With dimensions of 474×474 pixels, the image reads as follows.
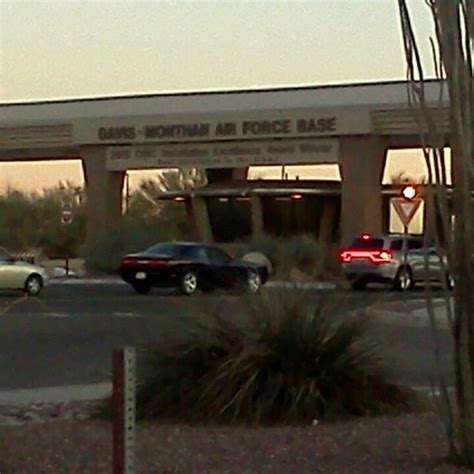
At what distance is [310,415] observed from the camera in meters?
11.8

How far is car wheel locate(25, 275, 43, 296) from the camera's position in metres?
38.5

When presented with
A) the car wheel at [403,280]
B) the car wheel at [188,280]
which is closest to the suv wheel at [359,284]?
the car wheel at [403,280]

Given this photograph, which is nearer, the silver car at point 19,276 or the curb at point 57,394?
the curb at point 57,394

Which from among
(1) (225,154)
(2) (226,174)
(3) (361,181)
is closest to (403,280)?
(3) (361,181)

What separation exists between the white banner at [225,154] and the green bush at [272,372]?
141 feet

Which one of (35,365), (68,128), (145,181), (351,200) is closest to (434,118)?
(35,365)

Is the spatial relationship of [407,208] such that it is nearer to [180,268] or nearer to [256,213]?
[180,268]

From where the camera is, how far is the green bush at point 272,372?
11.8 m

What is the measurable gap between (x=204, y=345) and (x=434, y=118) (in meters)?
3.88

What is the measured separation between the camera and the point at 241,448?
1031 centimetres

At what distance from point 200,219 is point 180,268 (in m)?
21.8

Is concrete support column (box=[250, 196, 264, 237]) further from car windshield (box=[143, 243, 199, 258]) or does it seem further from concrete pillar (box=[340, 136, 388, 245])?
car windshield (box=[143, 243, 199, 258])

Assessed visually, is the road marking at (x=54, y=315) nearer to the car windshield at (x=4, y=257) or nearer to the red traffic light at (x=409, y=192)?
the red traffic light at (x=409, y=192)

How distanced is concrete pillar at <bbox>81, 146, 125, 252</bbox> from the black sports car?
807 inches
